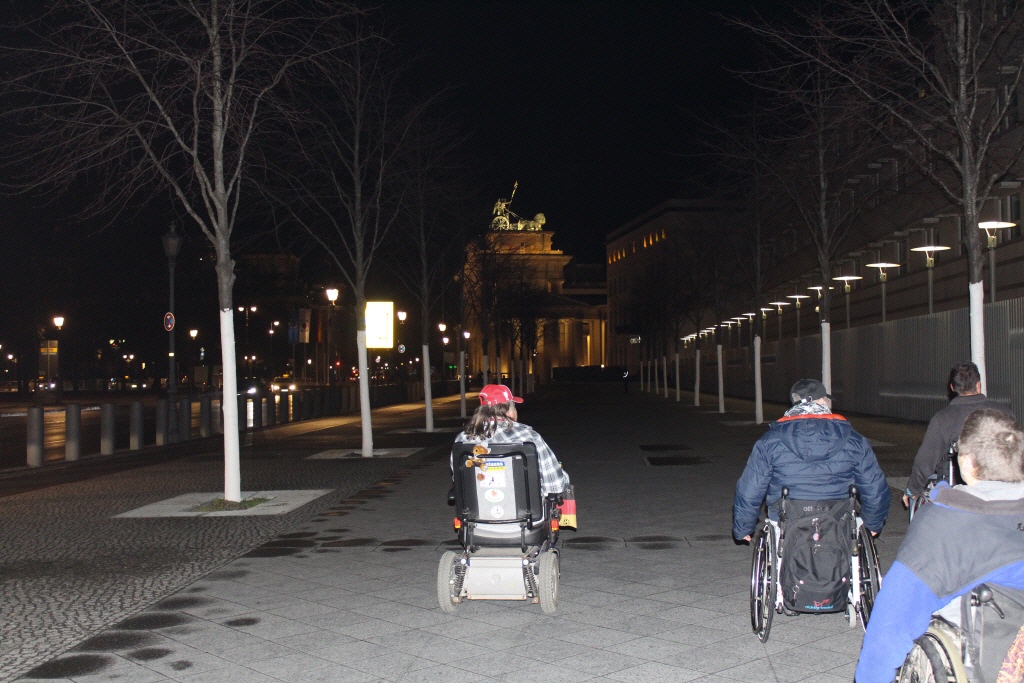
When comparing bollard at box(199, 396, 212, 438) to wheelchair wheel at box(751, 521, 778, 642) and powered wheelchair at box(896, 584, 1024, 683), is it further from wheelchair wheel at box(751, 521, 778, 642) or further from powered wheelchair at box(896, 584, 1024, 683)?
powered wheelchair at box(896, 584, 1024, 683)

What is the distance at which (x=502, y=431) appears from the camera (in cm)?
756

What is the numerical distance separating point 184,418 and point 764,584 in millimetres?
24073

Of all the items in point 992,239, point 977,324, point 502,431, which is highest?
point 992,239

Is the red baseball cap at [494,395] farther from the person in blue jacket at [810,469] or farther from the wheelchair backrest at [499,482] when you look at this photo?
the person in blue jacket at [810,469]

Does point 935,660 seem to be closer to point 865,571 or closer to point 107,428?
point 865,571

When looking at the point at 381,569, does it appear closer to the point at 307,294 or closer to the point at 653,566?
the point at 653,566

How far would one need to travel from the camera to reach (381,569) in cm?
948

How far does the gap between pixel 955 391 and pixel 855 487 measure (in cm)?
283

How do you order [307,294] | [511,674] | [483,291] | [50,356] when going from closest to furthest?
[511,674], [483,291], [50,356], [307,294]

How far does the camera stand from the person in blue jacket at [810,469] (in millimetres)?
6145

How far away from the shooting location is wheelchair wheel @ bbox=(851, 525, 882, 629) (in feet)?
21.1

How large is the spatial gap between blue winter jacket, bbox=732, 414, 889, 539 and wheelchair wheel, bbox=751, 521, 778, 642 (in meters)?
0.22

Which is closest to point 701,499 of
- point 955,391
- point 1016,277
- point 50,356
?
point 955,391

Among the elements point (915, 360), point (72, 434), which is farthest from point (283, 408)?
point (915, 360)
